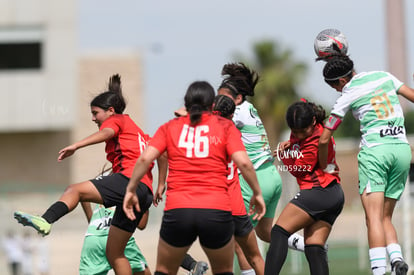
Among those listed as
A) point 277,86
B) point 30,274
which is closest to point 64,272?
point 30,274

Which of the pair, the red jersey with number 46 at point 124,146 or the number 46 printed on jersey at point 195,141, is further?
the red jersey with number 46 at point 124,146

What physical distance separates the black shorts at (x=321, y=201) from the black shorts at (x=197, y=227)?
1.40 meters

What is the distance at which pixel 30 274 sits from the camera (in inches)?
944

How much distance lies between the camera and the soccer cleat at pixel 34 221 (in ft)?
23.7

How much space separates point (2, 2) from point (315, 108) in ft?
109

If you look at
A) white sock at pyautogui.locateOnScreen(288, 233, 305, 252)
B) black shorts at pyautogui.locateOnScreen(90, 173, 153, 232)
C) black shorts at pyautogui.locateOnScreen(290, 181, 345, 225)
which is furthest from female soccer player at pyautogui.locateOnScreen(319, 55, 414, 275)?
black shorts at pyautogui.locateOnScreen(90, 173, 153, 232)

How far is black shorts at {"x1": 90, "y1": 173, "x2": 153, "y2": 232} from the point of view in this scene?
25.5 ft

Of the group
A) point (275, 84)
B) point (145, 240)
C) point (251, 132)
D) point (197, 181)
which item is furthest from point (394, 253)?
point (275, 84)

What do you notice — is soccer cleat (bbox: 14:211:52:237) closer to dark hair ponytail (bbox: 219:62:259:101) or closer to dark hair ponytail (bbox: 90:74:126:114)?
dark hair ponytail (bbox: 90:74:126:114)

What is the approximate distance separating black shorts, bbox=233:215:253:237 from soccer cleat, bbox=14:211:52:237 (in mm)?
1695

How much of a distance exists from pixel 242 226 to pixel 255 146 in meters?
1.02

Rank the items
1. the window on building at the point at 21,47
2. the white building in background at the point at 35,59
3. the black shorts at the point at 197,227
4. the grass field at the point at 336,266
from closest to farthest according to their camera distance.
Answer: the black shorts at the point at 197,227, the grass field at the point at 336,266, the window on building at the point at 21,47, the white building in background at the point at 35,59

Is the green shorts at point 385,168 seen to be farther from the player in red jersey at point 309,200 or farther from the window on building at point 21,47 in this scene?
the window on building at point 21,47

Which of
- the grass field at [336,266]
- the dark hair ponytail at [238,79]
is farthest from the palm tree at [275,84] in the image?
the dark hair ponytail at [238,79]
